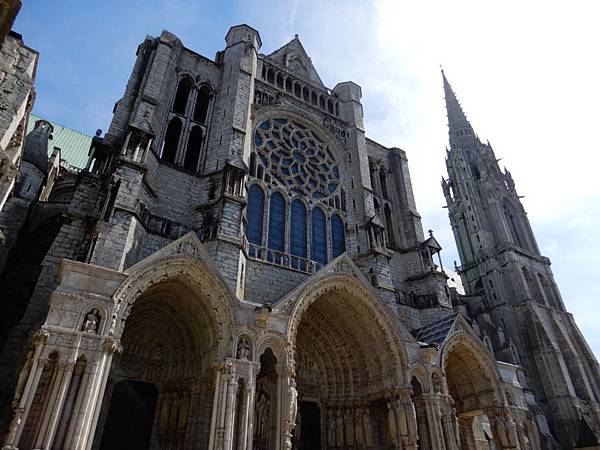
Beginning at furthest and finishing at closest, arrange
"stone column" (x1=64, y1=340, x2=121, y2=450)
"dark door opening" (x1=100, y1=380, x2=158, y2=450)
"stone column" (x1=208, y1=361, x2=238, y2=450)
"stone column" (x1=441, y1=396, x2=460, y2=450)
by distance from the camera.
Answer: "stone column" (x1=441, y1=396, x2=460, y2=450) < "dark door opening" (x1=100, y1=380, x2=158, y2=450) < "stone column" (x1=208, y1=361, x2=238, y2=450) < "stone column" (x1=64, y1=340, x2=121, y2=450)

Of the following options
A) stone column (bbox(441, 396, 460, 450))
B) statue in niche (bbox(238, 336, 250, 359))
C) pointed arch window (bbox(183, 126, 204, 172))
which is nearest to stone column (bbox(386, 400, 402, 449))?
stone column (bbox(441, 396, 460, 450))

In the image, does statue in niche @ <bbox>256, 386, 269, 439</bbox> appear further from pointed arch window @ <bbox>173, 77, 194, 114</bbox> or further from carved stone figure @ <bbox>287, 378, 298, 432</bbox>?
pointed arch window @ <bbox>173, 77, 194, 114</bbox>

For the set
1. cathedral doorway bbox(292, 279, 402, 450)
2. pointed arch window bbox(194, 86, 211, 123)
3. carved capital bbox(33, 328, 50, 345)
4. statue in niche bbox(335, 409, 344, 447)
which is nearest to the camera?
carved capital bbox(33, 328, 50, 345)

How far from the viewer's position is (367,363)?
1245cm

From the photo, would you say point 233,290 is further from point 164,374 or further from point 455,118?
point 455,118

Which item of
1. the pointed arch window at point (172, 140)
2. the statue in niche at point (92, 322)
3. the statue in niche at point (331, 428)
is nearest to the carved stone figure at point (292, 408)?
the statue in niche at point (331, 428)

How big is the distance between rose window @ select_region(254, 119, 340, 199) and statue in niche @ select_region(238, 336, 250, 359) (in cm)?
777

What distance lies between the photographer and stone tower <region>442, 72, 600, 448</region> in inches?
1029

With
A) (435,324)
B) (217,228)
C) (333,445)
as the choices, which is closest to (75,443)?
(217,228)

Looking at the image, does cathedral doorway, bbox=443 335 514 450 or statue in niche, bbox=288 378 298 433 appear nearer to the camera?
statue in niche, bbox=288 378 298 433

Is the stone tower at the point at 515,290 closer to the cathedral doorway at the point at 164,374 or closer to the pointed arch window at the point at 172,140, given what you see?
the cathedral doorway at the point at 164,374

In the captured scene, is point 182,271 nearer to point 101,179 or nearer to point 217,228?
point 217,228

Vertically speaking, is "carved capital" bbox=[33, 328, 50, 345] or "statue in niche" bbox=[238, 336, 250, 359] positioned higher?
"statue in niche" bbox=[238, 336, 250, 359]

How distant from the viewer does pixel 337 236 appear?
16.6 meters
